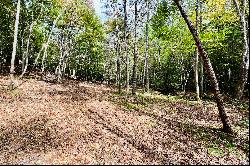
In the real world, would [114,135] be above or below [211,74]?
below

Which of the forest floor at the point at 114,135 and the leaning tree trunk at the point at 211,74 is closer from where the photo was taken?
the forest floor at the point at 114,135

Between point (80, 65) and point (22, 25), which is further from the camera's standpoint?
point (80, 65)

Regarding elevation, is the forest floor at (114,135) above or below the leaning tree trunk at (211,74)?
below

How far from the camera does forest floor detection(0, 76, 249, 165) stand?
1298 centimetres

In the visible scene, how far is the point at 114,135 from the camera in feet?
52.1

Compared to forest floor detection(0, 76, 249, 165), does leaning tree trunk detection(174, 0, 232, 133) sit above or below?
above

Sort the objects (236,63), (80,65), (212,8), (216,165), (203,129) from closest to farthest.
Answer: (216,165)
(203,129)
(212,8)
(236,63)
(80,65)

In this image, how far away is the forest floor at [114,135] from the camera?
1298 cm

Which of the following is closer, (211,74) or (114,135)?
(114,135)

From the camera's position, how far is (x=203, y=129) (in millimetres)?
17672

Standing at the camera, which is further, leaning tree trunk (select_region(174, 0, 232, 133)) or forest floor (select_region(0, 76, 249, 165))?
leaning tree trunk (select_region(174, 0, 232, 133))

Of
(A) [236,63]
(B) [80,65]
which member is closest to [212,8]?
(A) [236,63]

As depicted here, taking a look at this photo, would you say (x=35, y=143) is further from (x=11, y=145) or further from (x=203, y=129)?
(x=203, y=129)

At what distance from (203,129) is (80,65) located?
65.3 meters
